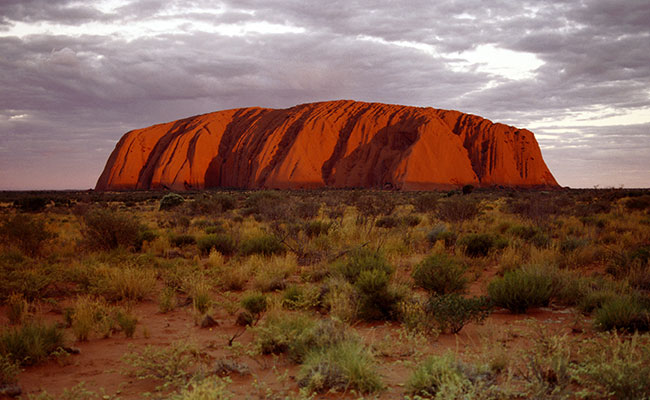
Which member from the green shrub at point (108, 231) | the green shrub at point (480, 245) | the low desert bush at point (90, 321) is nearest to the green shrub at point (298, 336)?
the low desert bush at point (90, 321)

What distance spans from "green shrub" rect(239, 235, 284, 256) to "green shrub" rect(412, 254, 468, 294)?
398 cm

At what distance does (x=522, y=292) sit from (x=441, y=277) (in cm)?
112

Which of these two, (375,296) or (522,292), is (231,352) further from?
(522,292)

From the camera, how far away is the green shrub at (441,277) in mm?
5945

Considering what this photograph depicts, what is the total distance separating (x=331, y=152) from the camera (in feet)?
233

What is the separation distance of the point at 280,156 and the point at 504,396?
2729 inches

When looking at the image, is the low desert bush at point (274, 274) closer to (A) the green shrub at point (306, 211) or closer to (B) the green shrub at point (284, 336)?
(B) the green shrub at point (284, 336)

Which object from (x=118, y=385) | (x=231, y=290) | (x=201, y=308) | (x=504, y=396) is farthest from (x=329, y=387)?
(x=231, y=290)

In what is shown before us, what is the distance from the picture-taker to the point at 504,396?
2803mm

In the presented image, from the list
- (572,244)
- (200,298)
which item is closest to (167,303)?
(200,298)

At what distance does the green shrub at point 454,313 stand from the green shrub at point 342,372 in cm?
146

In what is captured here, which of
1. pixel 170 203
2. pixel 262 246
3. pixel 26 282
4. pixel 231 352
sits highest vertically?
pixel 170 203

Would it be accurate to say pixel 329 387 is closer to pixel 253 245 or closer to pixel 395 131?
pixel 253 245

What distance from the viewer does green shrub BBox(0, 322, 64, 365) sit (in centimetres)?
375
